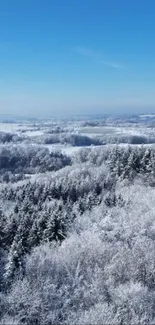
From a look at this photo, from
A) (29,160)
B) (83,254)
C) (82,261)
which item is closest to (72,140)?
(29,160)

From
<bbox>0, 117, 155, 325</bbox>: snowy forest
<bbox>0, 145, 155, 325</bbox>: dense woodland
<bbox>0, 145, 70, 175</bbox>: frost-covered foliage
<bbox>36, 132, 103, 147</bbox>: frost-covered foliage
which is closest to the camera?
<bbox>0, 145, 155, 325</bbox>: dense woodland

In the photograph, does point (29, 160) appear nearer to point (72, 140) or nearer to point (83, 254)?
point (72, 140)

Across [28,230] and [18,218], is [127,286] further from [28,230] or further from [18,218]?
[18,218]

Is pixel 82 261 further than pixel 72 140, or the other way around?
pixel 72 140

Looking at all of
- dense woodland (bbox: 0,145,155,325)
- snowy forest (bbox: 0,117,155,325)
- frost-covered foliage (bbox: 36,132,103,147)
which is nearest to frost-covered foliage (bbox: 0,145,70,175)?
frost-covered foliage (bbox: 36,132,103,147)

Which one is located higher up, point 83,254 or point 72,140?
point 72,140

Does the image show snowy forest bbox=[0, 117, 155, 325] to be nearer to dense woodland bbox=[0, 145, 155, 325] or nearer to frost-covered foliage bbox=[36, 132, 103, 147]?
dense woodland bbox=[0, 145, 155, 325]

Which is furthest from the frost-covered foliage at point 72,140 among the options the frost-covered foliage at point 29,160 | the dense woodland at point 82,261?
the dense woodland at point 82,261

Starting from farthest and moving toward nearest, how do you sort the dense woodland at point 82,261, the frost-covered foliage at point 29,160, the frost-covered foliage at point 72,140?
1. the frost-covered foliage at point 72,140
2. the frost-covered foliage at point 29,160
3. the dense woodland at point 82,261

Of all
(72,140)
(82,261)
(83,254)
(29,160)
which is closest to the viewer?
(82,261)

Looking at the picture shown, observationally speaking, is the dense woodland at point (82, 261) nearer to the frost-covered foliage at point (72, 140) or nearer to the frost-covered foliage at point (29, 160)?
the frost-covered foliage at point (29, 160)

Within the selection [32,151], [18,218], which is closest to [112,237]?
[18,218]
